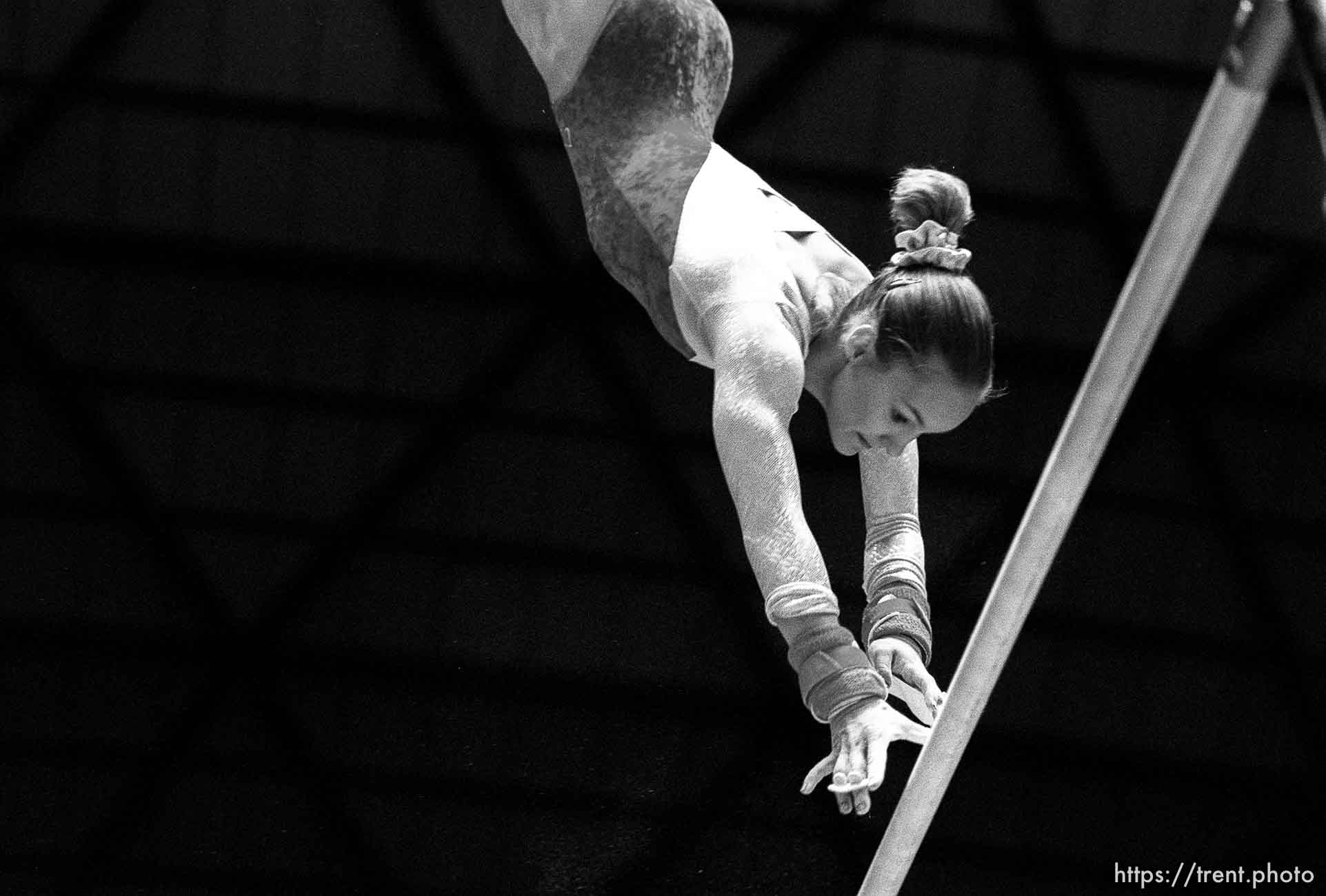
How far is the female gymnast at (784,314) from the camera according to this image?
3207mm

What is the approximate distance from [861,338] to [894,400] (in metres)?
0.13

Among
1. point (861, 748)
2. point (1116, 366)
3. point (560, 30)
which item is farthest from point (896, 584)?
point (560, 30)

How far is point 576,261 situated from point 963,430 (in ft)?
4.88

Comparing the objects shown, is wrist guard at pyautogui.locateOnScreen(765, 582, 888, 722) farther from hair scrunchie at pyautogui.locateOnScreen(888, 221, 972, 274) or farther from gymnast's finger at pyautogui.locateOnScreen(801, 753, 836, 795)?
hair scrunchie at pyautogui.locateOnScreen(888, 221, 972, 274)

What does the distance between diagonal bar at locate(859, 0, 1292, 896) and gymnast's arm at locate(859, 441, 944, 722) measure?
0.98ft

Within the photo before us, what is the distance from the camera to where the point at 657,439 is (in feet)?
20.3

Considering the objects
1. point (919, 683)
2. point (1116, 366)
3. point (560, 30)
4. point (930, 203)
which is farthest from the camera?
point (560, 30)

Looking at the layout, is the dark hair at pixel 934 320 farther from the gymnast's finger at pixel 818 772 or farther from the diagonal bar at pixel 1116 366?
the gymnast's finger at pixel 818 772

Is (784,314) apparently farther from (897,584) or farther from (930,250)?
(897,584)

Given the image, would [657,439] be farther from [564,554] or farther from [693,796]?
[693,796]

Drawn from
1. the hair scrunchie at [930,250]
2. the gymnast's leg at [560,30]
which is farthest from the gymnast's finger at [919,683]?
the gymnast's leg at [560,30]

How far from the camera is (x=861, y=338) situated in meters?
3.34

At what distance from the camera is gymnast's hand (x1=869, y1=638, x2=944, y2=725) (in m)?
3.53

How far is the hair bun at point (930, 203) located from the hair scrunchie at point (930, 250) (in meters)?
0.02
